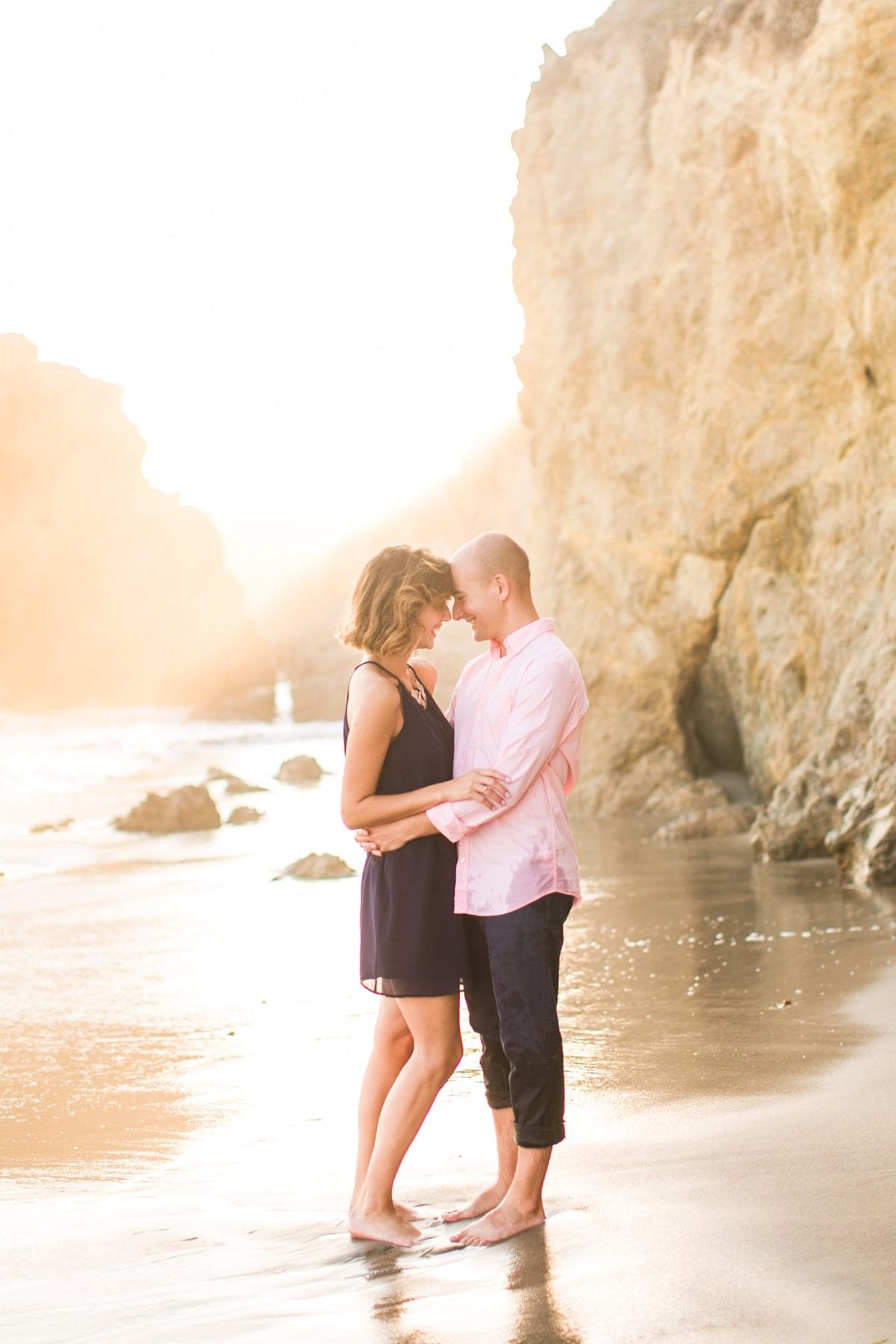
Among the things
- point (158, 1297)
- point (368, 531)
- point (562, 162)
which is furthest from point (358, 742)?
point (368, 531)

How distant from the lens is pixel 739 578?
1371 centimetres

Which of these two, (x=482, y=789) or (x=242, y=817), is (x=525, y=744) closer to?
(x=482, y=789)

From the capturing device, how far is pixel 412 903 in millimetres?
3535

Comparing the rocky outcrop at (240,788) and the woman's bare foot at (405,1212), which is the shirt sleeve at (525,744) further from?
the rocky outcrop at (240,788)

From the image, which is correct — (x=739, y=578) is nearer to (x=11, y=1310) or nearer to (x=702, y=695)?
(x=702, y=695)

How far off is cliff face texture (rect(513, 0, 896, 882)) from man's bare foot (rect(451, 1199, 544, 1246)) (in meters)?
5.25

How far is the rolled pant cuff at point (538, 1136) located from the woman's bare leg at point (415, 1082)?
275 millimetres

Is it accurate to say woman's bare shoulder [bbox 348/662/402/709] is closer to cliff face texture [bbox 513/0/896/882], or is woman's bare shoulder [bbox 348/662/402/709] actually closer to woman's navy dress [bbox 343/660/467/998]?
woman's navy dress [bbox 343/660/467/998]

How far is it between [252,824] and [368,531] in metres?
82.0

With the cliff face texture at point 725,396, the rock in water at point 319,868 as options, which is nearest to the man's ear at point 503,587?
the cliff face texture at point 725,396

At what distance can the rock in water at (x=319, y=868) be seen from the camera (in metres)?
10.8

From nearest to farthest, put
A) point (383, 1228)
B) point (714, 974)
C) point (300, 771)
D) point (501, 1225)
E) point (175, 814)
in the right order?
point (501, 1225) < point (383, 1228) < point (714, 974) < point (175, 814) < point (300, 771)

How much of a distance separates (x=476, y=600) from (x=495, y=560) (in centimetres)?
12

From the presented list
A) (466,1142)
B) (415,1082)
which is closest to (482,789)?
(415,1082)
